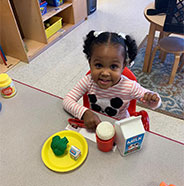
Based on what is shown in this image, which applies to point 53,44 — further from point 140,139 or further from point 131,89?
point 140,139

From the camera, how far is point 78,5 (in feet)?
9.00

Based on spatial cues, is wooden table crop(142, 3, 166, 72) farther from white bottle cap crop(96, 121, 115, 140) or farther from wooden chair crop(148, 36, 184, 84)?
white bottle cap crop(96, 121, 115, 140)

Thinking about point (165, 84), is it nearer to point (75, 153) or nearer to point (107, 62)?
point (107, 62)

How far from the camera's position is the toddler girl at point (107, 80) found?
740 millimetres

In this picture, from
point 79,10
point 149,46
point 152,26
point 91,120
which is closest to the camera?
point 91,120

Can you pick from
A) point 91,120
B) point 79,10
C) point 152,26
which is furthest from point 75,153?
point 79,10

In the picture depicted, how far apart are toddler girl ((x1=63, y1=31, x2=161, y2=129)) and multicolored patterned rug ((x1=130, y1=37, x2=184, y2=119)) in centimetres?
84

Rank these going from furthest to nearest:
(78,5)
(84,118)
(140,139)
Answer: (78,5), (84,118), (140,139)

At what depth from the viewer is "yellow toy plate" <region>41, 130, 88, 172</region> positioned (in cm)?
61

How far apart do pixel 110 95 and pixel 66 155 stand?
376mm

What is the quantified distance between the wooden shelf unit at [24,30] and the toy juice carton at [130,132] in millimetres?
1775

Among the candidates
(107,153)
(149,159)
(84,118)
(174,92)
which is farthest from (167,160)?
(174,92)

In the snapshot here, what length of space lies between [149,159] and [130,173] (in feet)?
0.28

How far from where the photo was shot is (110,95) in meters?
0.90
